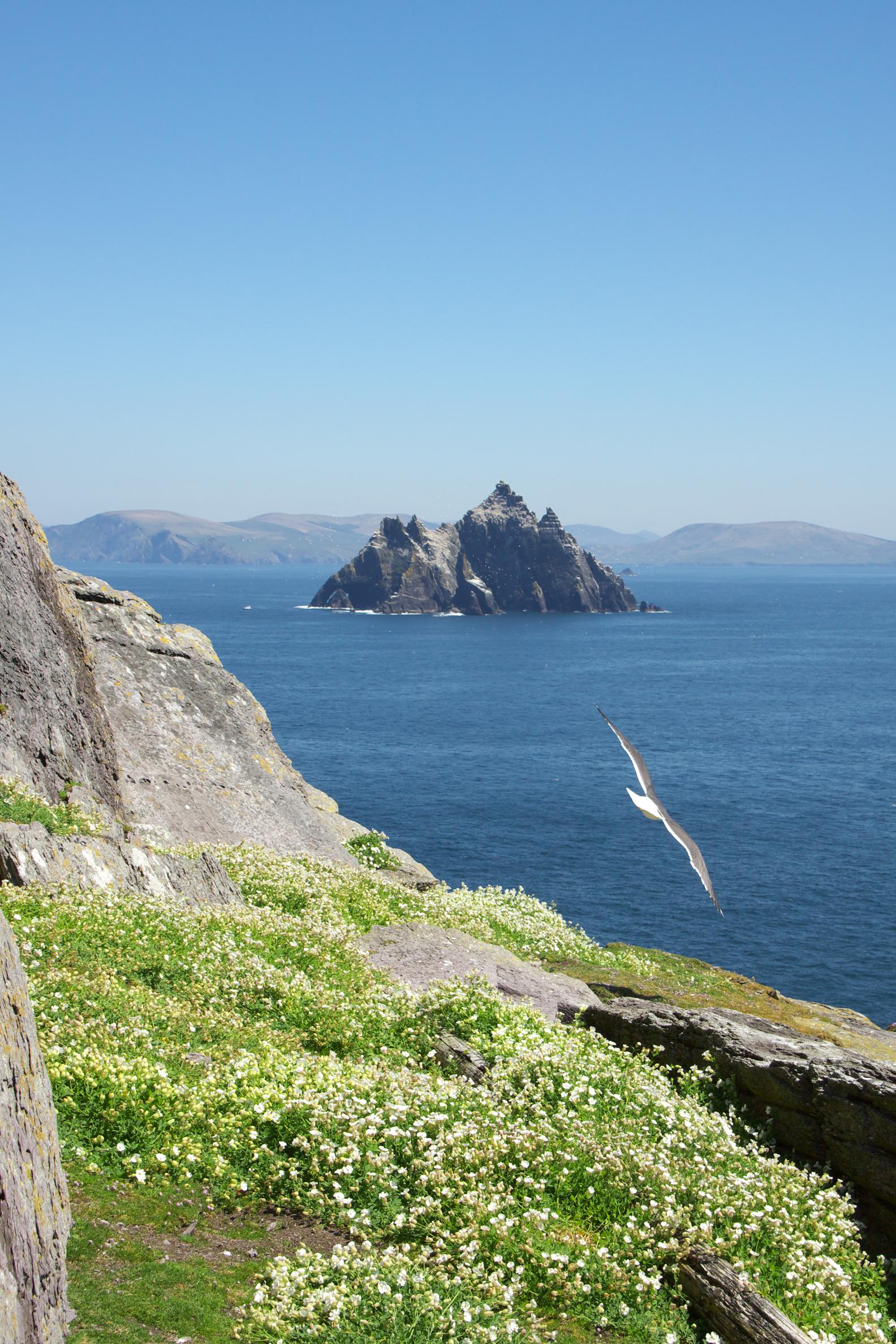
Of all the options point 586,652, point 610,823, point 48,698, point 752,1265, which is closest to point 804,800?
point 610,823

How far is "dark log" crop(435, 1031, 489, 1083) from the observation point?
12.1 meters

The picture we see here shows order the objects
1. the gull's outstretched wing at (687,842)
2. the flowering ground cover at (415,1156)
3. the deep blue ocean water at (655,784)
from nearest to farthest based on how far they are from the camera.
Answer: the flowering ground cover at (415,1156) < the gull's outstretched wing at (687,842) < the deep blue ocean water at (655,784)

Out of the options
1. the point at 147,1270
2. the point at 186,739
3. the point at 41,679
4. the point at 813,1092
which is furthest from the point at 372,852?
the point at 147,1270

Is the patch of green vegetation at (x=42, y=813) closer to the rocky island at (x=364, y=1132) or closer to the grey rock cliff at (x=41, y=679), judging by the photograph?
the rocky island at (x=364, y=1132)

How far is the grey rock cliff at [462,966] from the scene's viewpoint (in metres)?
16.2

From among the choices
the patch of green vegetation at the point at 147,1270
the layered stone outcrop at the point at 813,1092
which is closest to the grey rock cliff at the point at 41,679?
the patch of green vegetation at the point at 147,1270

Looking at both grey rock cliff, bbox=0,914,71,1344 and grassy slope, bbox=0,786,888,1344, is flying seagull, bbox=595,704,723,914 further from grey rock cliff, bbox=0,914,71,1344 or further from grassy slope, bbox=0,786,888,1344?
grey rock cliff, bbox=0,914,71,1344

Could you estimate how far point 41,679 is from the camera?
19844mm

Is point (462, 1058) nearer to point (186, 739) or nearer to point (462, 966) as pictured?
point (462, 966)

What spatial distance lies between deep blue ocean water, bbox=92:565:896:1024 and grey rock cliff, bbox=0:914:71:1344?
39.9 meters

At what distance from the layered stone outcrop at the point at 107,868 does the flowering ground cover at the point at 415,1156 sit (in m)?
1.23

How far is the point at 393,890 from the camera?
23.7 metres

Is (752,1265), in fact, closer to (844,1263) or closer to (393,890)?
(844,1263)

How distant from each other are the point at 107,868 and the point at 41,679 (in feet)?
16.6
